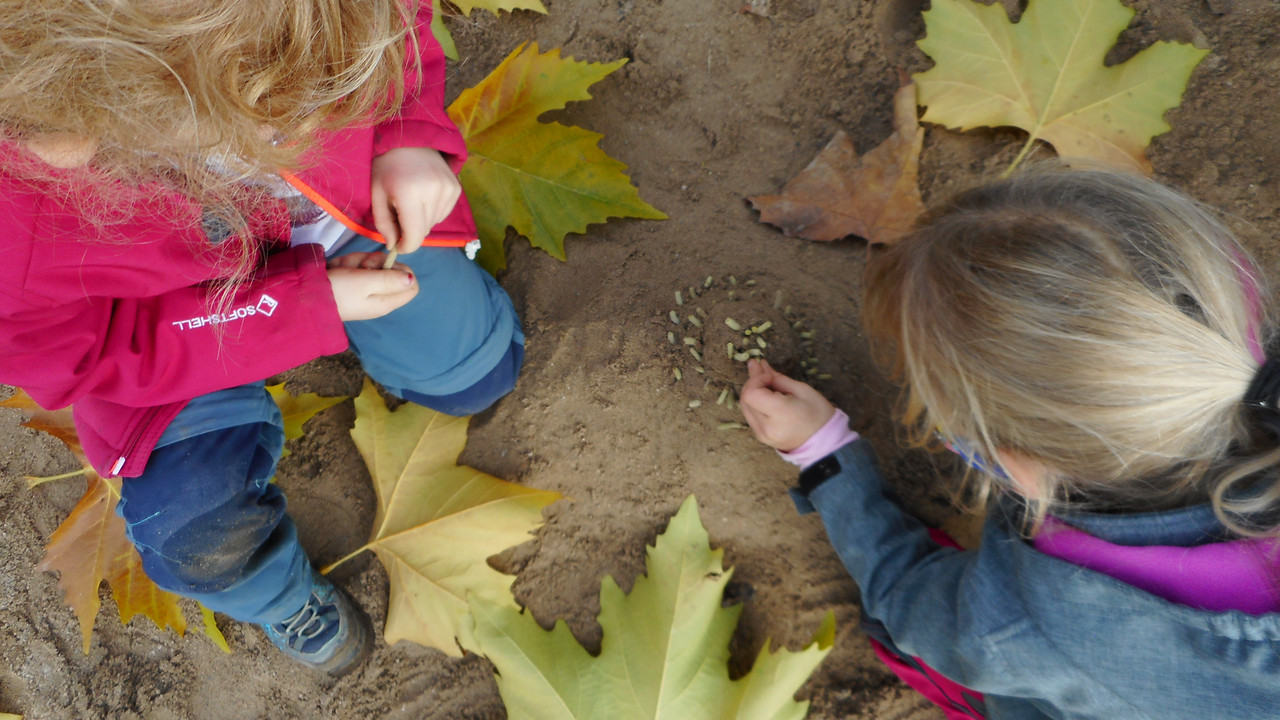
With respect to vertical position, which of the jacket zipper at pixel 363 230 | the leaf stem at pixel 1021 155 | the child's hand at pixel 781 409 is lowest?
the child's hand at pixel 781 409

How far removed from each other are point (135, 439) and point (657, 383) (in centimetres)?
77

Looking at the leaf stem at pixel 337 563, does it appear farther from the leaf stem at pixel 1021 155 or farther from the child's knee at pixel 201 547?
the leaf stem at pixel 1021 155

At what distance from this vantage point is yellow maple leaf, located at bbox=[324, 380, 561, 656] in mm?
1199

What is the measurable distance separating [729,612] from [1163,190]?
801 millimetres

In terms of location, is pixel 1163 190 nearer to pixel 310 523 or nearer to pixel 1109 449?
pixel 1109 449

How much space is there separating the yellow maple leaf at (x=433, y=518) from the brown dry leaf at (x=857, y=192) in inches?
26.1

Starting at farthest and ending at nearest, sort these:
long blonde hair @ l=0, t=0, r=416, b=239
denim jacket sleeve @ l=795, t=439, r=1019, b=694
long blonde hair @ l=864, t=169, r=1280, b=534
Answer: denim jacket sleeve @ l=795, t=439, r=1019, b=694 < long blonde hair @ l=864, t=169, r=1280, b=534 < long blonde hair @ l=0, t=0, r=416, b=239

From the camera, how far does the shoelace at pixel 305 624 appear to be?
4.00 feet

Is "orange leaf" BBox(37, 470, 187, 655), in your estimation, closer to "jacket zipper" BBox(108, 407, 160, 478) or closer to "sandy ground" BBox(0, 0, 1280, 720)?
"sandy ground" BBox(0, 0, 1280, 720)

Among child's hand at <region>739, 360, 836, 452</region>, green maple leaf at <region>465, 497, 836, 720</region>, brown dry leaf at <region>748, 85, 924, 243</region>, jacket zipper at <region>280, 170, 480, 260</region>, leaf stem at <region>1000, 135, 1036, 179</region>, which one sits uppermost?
leaf stem at <region>1000, 135, 1036, 179</region>

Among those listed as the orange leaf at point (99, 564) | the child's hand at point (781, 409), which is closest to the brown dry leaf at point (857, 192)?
the child's hand at point (781, 409)

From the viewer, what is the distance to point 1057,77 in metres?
1.24

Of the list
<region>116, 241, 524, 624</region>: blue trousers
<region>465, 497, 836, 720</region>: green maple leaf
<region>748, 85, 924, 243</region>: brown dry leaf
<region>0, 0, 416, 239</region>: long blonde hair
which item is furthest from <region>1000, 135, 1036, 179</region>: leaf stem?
<region>0, 0, 416, 239</region>: long blonde hair

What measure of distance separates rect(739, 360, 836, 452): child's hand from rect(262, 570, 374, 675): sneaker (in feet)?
2.56
